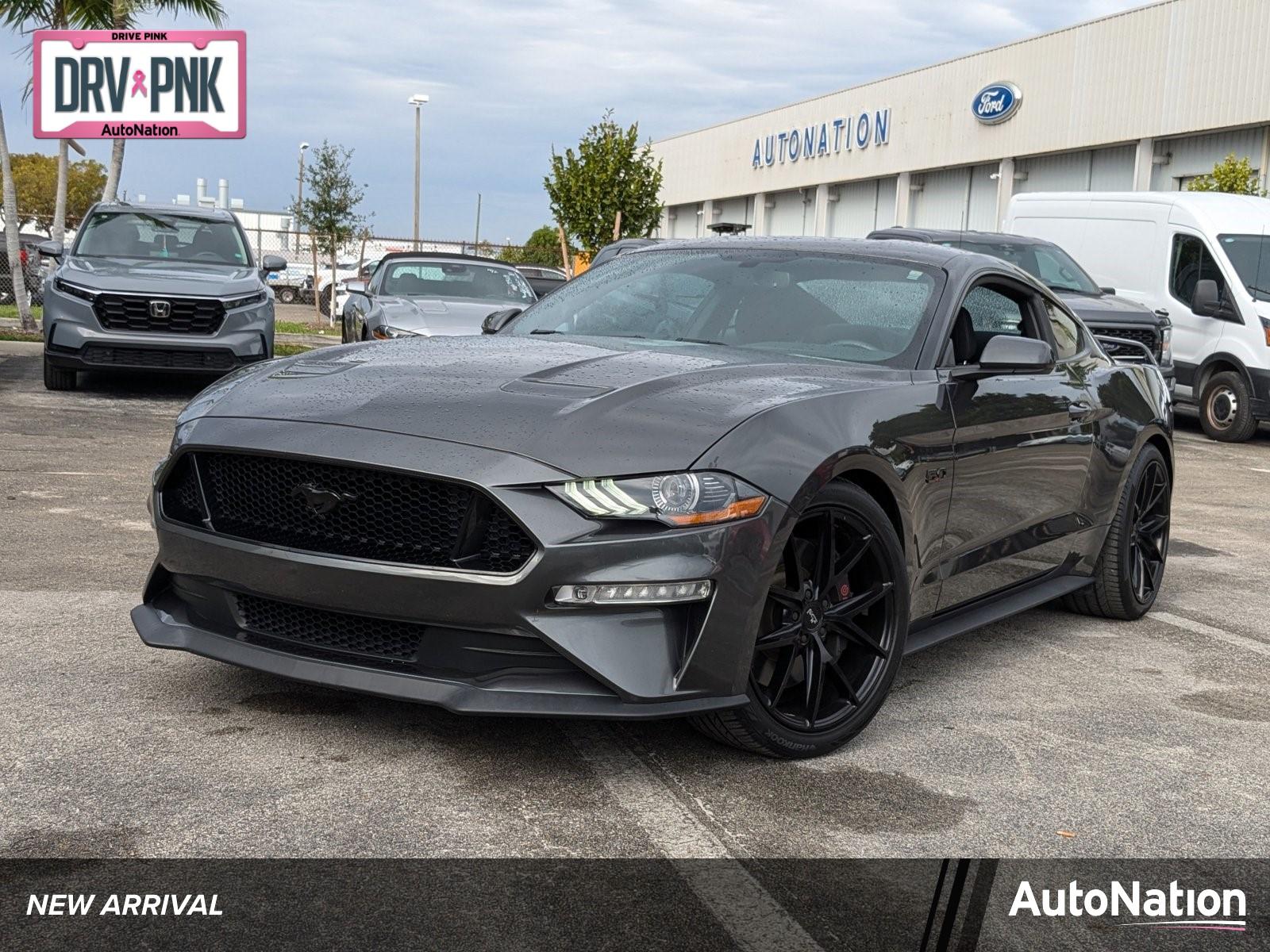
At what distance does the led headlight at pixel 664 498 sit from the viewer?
11.0 ft

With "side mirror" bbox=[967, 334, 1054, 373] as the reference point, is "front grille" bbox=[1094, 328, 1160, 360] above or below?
below

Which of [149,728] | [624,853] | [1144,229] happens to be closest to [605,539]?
[624,853]

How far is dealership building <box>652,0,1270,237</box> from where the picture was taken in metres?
27.5

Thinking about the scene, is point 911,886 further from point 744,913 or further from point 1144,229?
point 1144,229

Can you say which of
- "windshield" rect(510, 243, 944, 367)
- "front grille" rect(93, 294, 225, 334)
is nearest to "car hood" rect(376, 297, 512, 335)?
"front grille" rect(93, 294, 225, 334)

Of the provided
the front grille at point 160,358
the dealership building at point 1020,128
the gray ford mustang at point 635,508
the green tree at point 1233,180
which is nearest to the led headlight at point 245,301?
the front grille at point 160,358

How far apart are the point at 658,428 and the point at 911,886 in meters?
1.21

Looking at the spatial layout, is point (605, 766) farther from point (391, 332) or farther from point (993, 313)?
point (391, 332)

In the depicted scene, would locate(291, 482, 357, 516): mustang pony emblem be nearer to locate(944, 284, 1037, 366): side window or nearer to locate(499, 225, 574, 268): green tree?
locate(944, 284, 1037, 366): side window

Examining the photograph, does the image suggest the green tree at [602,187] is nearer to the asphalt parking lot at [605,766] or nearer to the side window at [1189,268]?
the side window at [1189,268]

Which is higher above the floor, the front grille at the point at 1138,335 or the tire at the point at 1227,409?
the front grille at the point at 1138,335

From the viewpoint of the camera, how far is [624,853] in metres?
3.08

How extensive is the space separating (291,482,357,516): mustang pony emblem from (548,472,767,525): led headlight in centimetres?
53

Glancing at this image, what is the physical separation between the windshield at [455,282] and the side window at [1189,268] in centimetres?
671
